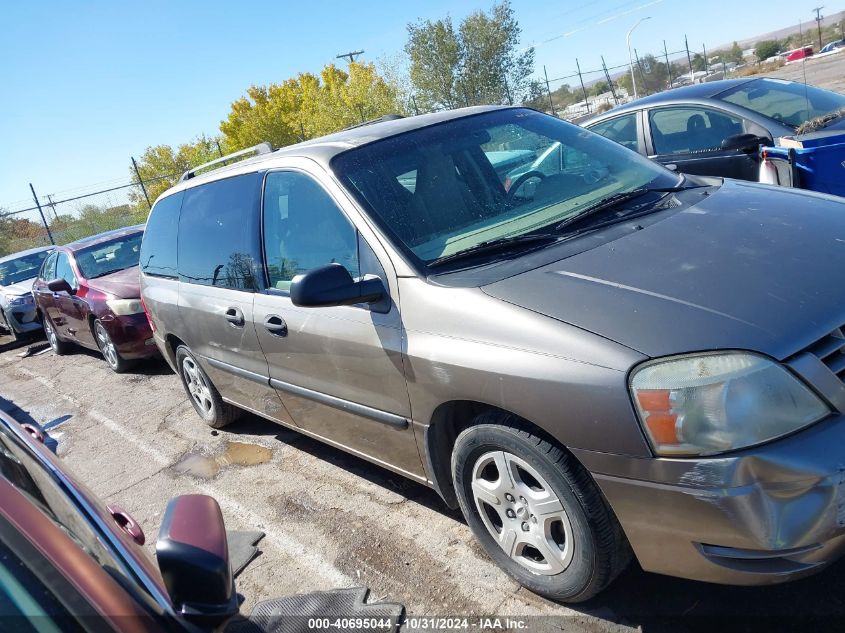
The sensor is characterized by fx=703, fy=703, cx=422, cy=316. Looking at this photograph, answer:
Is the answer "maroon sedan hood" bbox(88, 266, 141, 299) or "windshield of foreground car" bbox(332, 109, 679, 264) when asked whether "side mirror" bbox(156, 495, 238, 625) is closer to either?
"windshield of foreground car" bbox(332, 109, 679, 264)

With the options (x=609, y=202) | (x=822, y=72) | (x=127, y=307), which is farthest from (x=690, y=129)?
(x=822, y=72)

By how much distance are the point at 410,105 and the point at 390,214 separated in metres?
26.3

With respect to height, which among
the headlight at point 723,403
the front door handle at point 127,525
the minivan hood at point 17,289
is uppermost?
the minivan hood at point 17,289

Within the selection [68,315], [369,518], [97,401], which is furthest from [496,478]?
[68,315]

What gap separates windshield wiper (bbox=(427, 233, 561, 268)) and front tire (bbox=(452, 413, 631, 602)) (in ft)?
2.26

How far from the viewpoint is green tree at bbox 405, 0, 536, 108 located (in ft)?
94.8

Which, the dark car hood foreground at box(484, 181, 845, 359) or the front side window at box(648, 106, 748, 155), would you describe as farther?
the front side window at box(648, 106, 748, 155)

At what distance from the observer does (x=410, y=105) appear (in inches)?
1112

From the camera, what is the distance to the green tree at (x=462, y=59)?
94.8 feet

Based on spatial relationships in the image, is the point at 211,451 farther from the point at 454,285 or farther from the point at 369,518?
the point at 454,285

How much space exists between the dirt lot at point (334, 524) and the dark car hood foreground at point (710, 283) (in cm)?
104

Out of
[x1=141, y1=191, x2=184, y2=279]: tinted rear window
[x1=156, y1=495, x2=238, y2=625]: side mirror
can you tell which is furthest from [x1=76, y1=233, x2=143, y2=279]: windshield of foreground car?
[x1=156, y1=495, x2=238, y2=625]: side mirror

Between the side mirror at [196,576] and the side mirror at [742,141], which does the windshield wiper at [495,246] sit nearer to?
the side mirror at [196,576]

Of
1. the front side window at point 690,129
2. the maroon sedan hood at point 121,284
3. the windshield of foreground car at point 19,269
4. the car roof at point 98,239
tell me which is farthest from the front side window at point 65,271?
the front side window at point 690,129
